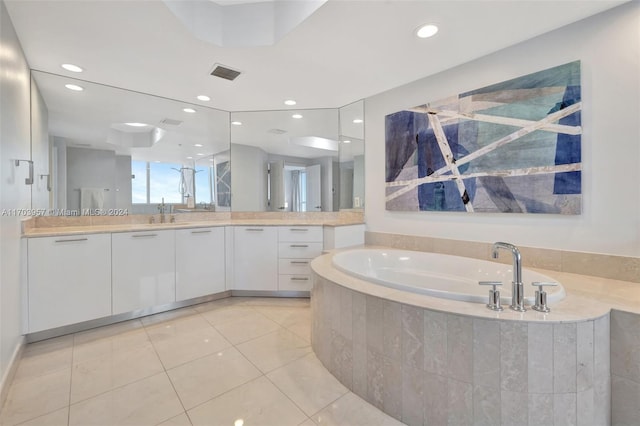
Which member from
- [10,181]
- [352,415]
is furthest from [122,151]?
[352,415]

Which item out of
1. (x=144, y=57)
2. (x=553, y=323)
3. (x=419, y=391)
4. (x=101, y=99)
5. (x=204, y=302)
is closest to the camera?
(x=553, y=323)

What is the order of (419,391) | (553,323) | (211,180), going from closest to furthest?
(553,323) → (419,391) → (211,180)

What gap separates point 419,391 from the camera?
130 centimetres

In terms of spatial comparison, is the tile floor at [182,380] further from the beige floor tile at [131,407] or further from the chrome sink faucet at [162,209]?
the chrome sink faucet at [162,209]

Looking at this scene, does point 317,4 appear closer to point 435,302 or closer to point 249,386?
point 435,302

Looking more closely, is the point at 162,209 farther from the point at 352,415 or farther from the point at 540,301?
the point at 540,301

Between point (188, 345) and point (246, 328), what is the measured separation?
0.46 m

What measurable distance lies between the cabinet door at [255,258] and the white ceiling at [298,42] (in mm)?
1480

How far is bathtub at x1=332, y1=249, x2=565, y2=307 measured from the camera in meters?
1.97

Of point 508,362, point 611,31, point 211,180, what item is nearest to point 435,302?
point 508,362

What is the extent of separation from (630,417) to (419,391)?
86 centimetres

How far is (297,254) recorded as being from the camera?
3.04m

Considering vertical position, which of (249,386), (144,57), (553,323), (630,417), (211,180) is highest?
(144,57)

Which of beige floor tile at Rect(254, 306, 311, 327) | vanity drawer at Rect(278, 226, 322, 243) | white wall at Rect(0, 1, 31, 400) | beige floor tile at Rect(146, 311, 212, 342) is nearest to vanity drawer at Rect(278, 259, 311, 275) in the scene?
vanity drawer at Rect(278, 226, 322, 243)
